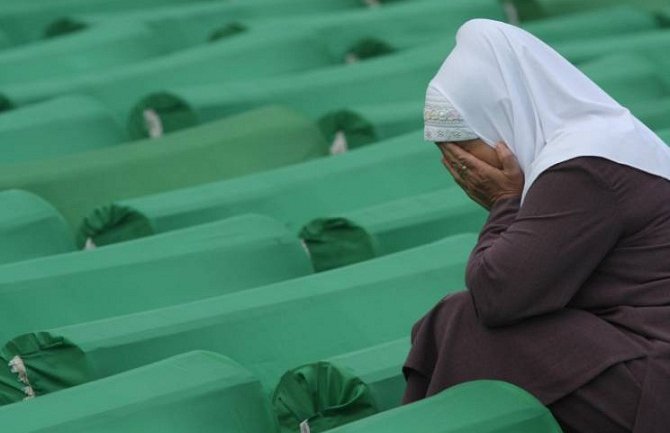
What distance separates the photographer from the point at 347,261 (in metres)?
3.34

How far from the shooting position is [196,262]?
3168 mm

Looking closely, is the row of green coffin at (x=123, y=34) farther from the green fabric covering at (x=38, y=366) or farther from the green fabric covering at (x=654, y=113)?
the green fabric covering at (x=38, y=366)

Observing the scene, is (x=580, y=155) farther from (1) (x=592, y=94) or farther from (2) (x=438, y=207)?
(2) (x=438, y=207)

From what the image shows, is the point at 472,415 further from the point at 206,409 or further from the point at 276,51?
the point at 276,51

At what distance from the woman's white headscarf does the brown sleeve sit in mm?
59

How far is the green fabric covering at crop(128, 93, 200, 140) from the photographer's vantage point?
13.3 ft

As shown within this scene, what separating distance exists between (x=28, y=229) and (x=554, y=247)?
123 cm

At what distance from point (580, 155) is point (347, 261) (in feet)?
3.09

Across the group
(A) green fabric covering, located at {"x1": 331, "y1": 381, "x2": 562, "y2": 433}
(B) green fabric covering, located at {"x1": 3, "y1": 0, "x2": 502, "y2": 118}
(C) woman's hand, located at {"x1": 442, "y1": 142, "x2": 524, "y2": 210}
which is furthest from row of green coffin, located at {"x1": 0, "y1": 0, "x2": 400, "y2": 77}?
(A) green fabric covering, located at {"x1": 331, "y1": 381, "x2": 562, "y2": 433}

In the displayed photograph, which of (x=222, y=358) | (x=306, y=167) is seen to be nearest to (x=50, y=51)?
(x=306, y=167)

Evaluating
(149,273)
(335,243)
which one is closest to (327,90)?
(335,243)

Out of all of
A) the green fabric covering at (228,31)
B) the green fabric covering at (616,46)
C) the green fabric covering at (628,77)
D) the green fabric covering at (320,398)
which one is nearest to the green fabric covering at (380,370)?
the green fabric covering at (320,398)

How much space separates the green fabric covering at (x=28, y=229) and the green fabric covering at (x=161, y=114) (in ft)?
2.35

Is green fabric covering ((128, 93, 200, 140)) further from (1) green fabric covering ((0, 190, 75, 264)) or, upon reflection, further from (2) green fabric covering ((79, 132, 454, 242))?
(1) green fabric covering ((0, 190, 75, 264))
